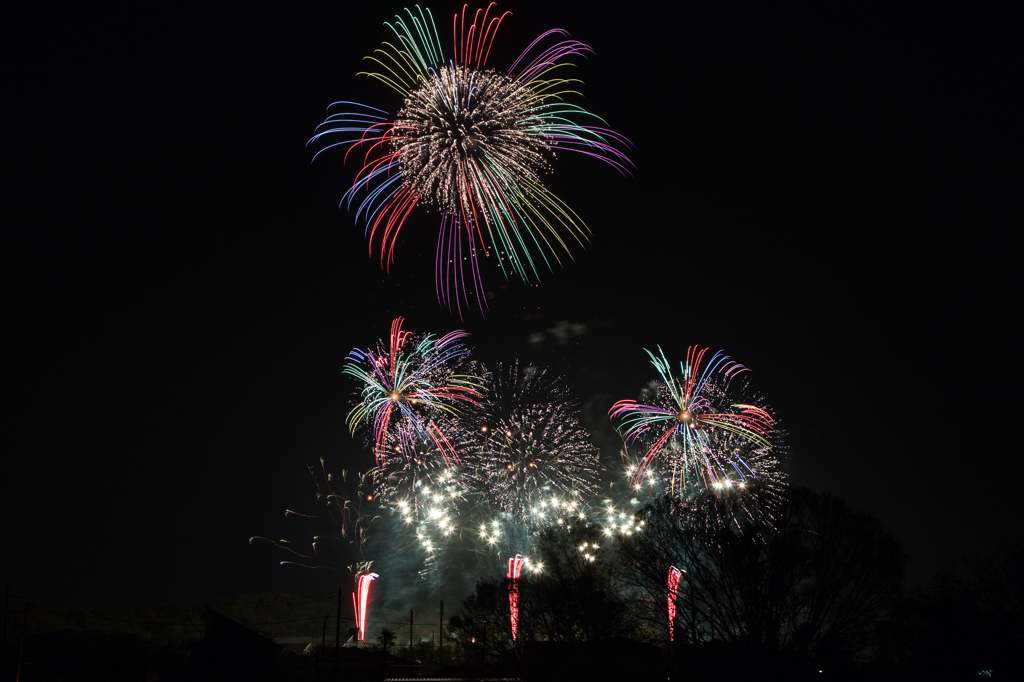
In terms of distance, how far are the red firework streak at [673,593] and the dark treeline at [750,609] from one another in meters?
0.16

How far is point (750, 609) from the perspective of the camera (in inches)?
946

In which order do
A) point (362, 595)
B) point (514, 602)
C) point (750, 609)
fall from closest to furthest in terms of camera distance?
point (750, 609) < point (514, 602) < point (362, 595)

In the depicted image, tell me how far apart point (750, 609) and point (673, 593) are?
272 cm

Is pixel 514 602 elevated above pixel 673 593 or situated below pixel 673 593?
below

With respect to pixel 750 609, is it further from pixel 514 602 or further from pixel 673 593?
pixel 514 602

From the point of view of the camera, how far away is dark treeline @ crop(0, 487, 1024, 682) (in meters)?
21.7

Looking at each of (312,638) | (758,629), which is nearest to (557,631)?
(758,629)

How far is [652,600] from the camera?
27.6 m

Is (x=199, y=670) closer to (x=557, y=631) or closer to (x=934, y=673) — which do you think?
(x=557, y=631)

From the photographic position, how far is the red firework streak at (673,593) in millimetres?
24920

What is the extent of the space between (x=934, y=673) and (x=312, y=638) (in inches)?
2678

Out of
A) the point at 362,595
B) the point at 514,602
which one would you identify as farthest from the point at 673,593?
the point at 362,595

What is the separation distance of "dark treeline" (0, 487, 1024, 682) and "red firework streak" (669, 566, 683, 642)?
16cm

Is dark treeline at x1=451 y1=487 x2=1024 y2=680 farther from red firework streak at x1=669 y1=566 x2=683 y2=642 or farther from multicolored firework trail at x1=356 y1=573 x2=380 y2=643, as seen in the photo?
multicolored firework trail at x1=356 y1=573 x2=380 y2=643
